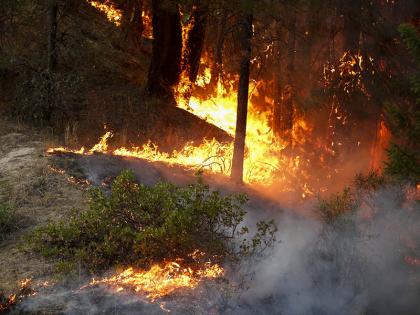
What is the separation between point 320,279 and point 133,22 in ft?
41.4

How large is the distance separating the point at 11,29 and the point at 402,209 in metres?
11.6

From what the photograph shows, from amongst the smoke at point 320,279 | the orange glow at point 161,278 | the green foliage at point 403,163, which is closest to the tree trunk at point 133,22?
the smoke at point 320,279

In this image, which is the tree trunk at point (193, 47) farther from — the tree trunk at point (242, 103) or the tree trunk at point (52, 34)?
the tree trunk at point (242, 103)

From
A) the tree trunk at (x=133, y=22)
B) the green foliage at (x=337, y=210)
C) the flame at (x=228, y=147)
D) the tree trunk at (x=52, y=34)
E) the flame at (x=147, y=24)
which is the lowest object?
the green foliage at (x=337, y=210)

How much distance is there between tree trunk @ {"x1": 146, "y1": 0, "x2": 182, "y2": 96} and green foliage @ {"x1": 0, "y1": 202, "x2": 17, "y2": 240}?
363 inches

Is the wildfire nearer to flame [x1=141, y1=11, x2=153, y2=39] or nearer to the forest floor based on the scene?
the forest floor

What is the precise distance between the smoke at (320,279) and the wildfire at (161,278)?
145 mm

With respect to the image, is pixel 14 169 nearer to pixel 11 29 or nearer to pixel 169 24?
pixel 11 29

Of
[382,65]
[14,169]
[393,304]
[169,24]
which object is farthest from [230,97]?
[393,304]

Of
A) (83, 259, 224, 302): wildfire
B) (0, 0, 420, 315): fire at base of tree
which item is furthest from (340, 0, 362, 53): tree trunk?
(83, 259, 224, 302): wildfire

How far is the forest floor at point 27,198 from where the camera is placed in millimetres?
7428

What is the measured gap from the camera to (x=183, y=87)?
18109 millimetres

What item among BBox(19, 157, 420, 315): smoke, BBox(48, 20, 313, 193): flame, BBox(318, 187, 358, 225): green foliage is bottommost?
BBox(19, 157, 420, 315): smoke

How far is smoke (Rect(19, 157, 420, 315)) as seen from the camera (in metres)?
6.68
